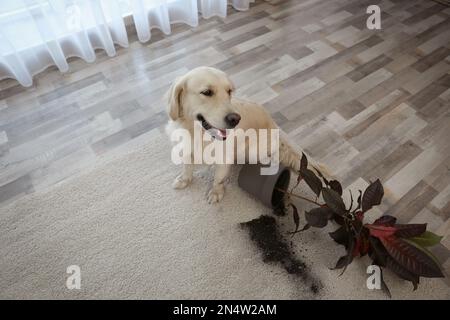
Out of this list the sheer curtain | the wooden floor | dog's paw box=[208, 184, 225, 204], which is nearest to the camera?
dog's paw box=[208, 184, 225, 204]

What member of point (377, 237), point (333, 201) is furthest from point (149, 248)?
point (377, 237)

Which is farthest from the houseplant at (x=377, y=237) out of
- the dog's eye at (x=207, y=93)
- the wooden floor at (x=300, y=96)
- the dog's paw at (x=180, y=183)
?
the dog's paw at (x=180, y=183)

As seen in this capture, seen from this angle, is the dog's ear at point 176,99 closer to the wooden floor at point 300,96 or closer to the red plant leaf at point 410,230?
the wooden floor at point 300,96

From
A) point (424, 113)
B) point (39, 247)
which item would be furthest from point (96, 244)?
point (424, 113)

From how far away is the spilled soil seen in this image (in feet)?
4.84

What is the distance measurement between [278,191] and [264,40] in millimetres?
1670

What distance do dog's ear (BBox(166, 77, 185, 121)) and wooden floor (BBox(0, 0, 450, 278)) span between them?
0.69m

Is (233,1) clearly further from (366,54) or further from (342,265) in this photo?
(342,265)

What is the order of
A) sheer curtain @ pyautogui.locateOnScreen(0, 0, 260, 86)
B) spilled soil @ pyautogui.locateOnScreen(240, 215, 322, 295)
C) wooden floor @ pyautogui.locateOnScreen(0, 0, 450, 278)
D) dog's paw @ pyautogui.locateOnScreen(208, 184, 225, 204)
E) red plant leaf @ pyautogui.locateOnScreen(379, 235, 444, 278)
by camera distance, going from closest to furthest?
1. red plant leaf @ pyautogui.locateOnScreen(379, 235, 444, 278)
2. spilled soil @ pyautogui.locateOnScreen(240, 215, 322, 295)
3. dog's paw @ pyautogui.locateOnScreen(208, 184, 225, 204)
4. wooden floor @ pyautogui.locateOnScreen(0, 0, 450, 278)
5. sheer curtain @ pyautogui.locateOnScreen(0, 0, 260, 86)

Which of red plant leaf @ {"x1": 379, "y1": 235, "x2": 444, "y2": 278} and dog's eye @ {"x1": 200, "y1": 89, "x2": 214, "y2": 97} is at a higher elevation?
dog's eye @ {"x1": 200, "y1": 89, "x2": 214, "y2": 97}

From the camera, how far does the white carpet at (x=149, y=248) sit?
144cm

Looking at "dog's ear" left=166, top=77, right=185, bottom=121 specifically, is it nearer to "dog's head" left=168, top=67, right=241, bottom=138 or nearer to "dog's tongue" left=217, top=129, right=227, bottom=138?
"dog's head" left=168, top=67, right=241, bottom=138

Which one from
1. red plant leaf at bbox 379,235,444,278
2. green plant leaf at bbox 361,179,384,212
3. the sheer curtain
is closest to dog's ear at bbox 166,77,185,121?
green plant leaf at bbox 361,179,384,212

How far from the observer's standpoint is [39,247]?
→ 60.9 inches
